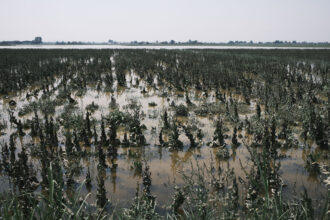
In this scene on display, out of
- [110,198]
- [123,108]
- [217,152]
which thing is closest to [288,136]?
[217,152]

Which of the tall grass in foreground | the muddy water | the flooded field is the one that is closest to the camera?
the tall grass in foreground

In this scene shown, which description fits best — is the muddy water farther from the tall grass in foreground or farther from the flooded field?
the tall grass in foreground

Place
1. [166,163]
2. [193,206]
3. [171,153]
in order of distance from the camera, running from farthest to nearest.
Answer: [171,153] < [166,163] < [193,206]

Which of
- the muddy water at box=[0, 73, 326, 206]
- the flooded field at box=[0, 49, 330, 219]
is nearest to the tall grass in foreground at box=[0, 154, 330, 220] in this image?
the flooded field at box=[0, 49, 330, 219]

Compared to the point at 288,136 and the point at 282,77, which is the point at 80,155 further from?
the point at 282,77

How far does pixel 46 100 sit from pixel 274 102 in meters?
10.9

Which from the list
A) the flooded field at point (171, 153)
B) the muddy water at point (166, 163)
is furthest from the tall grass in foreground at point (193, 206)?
the muddy water at point (166, 163)

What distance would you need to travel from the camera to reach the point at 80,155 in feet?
22.6

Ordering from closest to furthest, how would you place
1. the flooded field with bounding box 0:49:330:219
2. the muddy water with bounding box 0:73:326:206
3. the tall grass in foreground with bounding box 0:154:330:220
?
the tall grass in foreground with bounding box 0:154:330:220
the flooded field with bounding box 0:49:330:219
the muddy water with bounding box 0:73:326:206

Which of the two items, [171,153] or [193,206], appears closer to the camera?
[193,206]

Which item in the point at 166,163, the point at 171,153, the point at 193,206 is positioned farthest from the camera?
the point at 171,153

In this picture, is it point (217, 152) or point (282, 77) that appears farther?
point (282, 77)

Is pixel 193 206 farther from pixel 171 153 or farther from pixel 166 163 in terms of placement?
pixel 171 153

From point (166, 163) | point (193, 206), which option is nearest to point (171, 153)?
point (166, 163)
